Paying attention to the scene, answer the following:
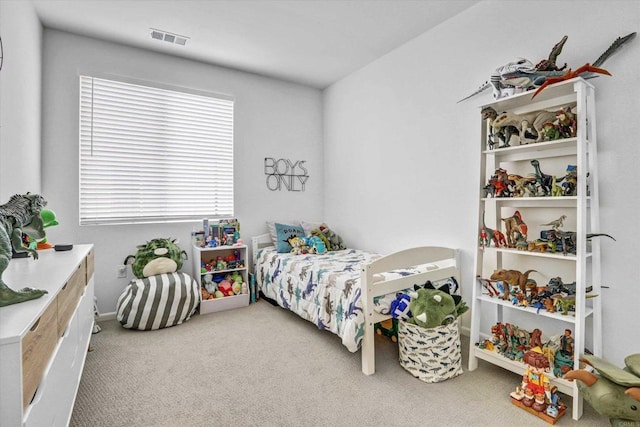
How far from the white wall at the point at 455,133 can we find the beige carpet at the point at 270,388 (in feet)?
2.74

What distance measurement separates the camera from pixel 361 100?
3.71 meters

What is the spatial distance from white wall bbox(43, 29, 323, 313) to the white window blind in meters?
0.10

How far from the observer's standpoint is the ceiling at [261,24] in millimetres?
2521

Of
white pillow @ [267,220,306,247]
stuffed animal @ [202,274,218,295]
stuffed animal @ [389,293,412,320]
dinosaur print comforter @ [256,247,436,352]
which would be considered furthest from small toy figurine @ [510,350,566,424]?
stuffed animal @ [202,274,218,295]

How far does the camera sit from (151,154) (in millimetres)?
3285

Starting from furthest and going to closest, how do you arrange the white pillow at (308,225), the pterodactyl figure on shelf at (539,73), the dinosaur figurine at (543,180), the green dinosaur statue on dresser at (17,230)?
the white pillow at (308,225) → the dinosaur figurine at (543,180) → the pterodactyl figure on shelf at (539,73) → the green dinosaur statue on dresser at (17,230)

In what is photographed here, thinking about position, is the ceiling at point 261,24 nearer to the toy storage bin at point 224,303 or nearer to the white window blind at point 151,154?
the white window blind at point 151,154

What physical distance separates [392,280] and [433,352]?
50cm

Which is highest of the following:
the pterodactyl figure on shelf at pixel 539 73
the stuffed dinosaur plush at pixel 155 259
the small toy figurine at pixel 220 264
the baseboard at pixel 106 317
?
the pterodactyl figure on shelf at pixel 539 73

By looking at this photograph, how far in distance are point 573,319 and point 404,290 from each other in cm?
96

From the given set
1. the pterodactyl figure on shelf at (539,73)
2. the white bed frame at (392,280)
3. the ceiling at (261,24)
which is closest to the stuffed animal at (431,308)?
the white bed frame at (392,280)

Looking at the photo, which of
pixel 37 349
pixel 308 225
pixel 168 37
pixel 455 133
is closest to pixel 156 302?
pixel 308 225

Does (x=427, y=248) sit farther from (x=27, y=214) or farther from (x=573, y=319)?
(x=27, y=214)

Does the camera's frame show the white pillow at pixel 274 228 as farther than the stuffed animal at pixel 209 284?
Yes
